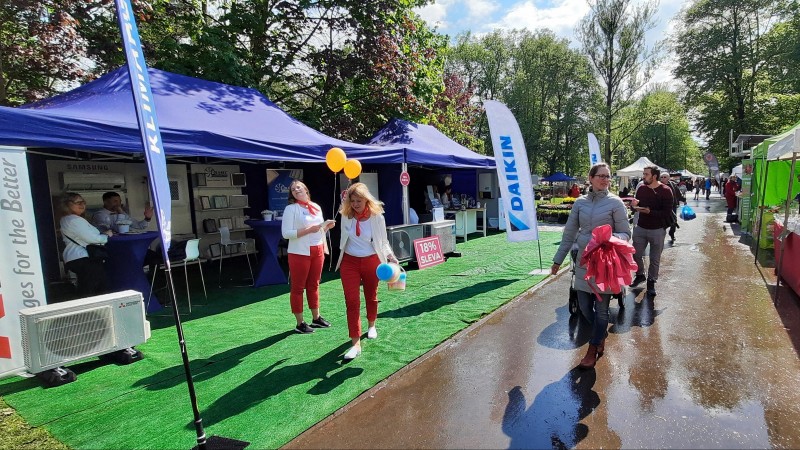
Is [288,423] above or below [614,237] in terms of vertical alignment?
below

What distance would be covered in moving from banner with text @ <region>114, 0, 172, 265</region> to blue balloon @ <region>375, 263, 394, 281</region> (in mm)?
1816

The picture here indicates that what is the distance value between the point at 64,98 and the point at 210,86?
240 centimetres

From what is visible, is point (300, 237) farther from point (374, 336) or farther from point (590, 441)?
point (590, 441)

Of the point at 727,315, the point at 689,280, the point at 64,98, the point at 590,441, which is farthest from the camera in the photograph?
the point at 689,280

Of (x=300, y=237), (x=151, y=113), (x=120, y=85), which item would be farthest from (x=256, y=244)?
(x=151, y=113)

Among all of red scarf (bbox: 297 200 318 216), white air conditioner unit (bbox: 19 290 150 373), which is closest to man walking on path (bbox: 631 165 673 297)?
red scarf (bbox: 297 200 318 216)

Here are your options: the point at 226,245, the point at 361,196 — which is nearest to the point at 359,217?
the point at 361,196

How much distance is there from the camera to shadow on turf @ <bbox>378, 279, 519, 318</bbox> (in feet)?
18.5

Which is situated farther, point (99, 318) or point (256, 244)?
point (256, 244)

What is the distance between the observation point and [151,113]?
2.87 m

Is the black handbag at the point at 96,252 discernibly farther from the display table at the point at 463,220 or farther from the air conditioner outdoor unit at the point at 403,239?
the display table at the point at 463,220

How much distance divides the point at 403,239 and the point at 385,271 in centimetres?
451

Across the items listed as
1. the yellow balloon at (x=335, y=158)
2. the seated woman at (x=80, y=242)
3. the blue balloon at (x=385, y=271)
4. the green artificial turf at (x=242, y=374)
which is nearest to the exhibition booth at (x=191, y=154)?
the seated woman at (x=80, y=242)

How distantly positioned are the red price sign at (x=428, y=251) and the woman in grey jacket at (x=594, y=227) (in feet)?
15.0
